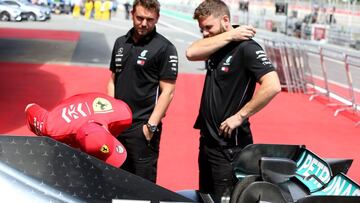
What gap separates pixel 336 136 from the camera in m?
8.79

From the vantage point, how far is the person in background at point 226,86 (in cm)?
321

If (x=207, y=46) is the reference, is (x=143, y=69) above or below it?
below

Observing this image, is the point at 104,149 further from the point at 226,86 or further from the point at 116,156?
the point at 226,86

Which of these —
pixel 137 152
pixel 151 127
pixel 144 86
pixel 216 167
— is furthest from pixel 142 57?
pixel 216 167

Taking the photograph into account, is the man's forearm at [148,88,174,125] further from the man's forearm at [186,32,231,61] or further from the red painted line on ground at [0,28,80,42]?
the red painted line on ground at [0,28,80,42]

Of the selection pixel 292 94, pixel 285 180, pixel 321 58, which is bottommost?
pixel 292 94

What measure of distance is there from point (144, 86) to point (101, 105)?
4.47 ft

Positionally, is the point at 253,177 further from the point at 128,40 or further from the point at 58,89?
the point at 58,89

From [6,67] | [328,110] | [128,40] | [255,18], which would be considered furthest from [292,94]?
[255,18]

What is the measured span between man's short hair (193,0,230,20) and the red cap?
1228 millimetres

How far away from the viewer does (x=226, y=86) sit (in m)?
3.29

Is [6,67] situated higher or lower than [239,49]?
lower

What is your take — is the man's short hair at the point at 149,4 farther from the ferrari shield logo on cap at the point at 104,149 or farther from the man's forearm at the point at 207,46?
the ferrari shield logo on cap at the point at 104,149

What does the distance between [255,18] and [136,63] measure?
3855cm
